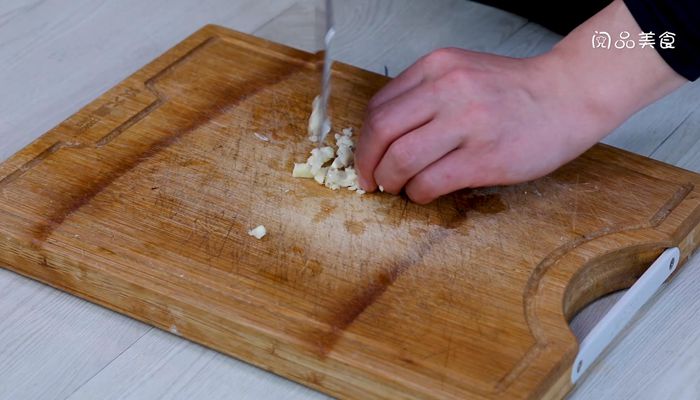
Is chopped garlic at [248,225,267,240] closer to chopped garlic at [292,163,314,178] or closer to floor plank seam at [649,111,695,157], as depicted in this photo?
chopped garlic at [292,163,314,178]

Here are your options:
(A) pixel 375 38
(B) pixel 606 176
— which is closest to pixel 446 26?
(A) pixel 375 38

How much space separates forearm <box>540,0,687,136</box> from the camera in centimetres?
108

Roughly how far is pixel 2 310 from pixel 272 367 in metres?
0.29

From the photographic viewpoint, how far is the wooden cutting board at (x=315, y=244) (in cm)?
94

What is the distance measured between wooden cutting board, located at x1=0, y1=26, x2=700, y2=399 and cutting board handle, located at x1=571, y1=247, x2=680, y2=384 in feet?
0.07

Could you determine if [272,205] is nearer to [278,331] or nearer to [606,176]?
[278,331]

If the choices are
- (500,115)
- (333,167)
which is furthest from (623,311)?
(333,167)

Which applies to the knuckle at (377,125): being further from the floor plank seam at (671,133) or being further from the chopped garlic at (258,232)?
the floor plank seam at (671,133)

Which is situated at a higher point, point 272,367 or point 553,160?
point 553,160

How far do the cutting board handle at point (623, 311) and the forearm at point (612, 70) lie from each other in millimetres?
158

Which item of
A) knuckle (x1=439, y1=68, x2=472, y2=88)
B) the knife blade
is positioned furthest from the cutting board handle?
the knife blade

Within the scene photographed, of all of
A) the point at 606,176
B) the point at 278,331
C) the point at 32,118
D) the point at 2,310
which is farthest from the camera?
the point at 32,118

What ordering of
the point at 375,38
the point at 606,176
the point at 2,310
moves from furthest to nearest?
the point at 375,38, the point at 606,176, the point at 2,310

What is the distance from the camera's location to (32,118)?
4.42ft
